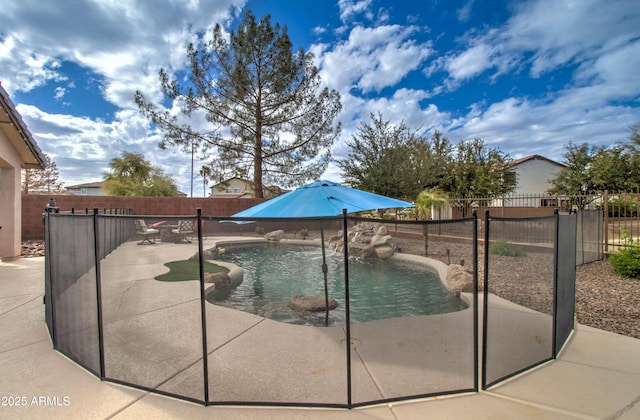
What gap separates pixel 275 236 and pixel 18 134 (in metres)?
9.55

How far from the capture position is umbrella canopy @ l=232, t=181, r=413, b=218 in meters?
3.82

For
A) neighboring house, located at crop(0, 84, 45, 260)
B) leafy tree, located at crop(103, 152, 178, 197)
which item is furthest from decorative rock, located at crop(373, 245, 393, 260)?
leafy tree, located at crop(103, 152, 178, 197)

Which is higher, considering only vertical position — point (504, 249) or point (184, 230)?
point (184, 230)

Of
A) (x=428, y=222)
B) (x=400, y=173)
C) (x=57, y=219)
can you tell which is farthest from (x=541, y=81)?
(x=57, y=219)

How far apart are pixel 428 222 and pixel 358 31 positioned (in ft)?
37.7

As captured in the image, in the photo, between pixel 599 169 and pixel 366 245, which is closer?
pixel 366 245

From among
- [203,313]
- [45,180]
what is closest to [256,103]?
[203,313]

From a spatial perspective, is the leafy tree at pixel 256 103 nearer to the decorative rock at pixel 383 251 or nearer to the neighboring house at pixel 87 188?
the decorative rock at pixel 383 251

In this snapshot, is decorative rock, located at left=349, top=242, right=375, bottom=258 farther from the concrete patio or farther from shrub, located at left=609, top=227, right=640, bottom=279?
shrub, located at left=609, top=227, right=640, bottom=279

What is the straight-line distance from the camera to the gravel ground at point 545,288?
3.06 metres

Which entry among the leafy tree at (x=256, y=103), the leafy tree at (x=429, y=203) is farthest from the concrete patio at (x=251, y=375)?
the leafy tree at (x=256, y=103)

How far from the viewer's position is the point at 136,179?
3097 cm

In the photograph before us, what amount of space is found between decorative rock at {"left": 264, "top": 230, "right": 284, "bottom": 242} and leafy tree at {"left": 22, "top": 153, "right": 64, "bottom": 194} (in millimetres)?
44199

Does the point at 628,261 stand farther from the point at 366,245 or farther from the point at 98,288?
the point at 98,288
